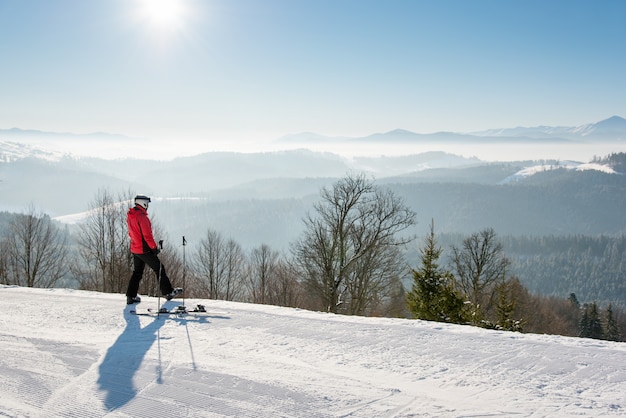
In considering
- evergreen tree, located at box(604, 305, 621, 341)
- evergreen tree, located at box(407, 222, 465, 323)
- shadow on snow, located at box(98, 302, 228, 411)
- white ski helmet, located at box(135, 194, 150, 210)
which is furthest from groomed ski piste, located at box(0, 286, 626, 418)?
evergreen tree, located at box(604, 305, 621, 341)

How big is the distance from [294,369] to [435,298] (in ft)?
38.0

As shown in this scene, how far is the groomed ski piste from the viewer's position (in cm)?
373

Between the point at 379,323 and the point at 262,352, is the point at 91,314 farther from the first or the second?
the point at 379,323

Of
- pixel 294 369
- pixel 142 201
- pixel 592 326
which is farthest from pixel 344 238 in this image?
pixel 592 326

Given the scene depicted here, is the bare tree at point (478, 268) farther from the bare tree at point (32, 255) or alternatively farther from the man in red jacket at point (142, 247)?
the bare tree at point (32, 255)

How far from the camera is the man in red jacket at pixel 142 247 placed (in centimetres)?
802

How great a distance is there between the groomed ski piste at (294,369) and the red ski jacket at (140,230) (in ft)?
5.43

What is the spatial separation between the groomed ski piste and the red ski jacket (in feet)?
5.43

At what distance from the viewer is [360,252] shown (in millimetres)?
21047

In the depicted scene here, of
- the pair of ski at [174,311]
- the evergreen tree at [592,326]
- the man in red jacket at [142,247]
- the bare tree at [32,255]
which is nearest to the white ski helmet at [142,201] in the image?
the man in red jacket at [142,247]

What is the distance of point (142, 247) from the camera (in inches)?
323

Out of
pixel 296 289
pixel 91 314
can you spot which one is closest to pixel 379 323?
pixel 91 314

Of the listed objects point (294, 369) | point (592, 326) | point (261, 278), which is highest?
point (294, 369)

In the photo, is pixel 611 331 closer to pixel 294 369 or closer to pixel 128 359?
pixel 294 369
